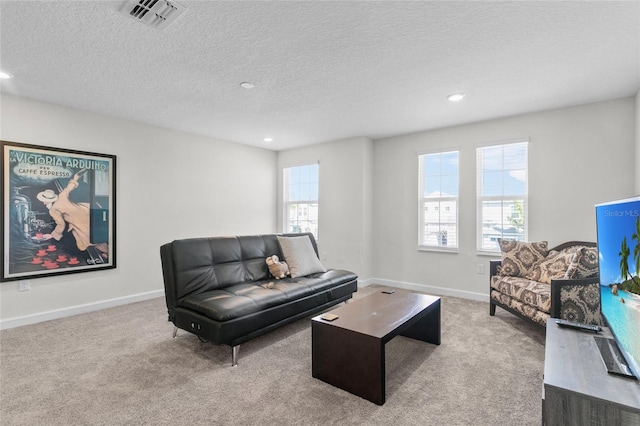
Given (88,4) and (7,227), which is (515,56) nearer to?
(88,4)

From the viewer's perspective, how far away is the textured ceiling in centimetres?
195

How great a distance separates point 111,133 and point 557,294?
5.23 meters

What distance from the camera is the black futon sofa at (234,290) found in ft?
7.97

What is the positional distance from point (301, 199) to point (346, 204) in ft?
3.62

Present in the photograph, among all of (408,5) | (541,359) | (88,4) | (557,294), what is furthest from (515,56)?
(88,4)

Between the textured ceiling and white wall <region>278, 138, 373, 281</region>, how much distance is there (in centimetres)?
127

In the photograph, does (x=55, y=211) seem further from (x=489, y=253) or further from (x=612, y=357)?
(x=489, y=253)

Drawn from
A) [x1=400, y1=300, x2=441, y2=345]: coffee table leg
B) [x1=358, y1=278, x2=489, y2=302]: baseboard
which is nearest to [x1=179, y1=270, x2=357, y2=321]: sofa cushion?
[x1=400, y1=300, x2=441, y2=345]: coffee table leg

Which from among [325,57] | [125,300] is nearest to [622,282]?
[325,57]

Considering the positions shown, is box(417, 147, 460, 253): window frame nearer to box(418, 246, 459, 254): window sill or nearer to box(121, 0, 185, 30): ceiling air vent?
box(418, 246, 459, 254): window sill

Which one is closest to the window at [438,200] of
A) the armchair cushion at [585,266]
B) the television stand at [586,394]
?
the armchair cushion at [585,266]

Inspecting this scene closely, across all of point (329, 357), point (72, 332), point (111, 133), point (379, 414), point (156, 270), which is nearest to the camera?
point (379, 414)

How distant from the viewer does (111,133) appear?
13.1 ft

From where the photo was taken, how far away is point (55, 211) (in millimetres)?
3488
